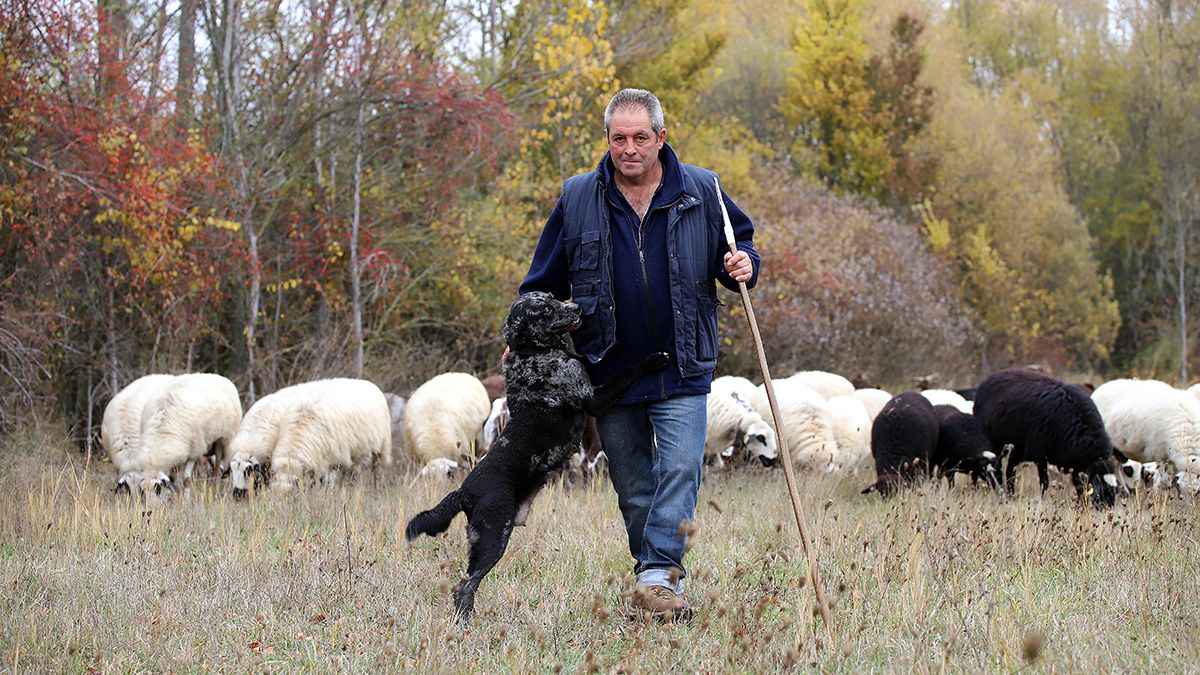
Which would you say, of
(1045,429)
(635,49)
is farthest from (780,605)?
(635,49)

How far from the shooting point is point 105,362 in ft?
44.5

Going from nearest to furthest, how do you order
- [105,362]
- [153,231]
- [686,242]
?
1. [686,242]
2. [153,231]
3. [105,362]

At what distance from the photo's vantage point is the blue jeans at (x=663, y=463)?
17.8 feet

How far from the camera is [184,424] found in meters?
11.0

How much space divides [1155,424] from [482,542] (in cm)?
727

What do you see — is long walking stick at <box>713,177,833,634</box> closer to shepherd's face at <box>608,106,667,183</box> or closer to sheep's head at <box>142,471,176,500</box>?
shepherd's face at <box>608,106,667,183</box>

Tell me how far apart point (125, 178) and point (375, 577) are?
7.32 m

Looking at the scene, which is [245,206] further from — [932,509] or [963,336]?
[963,336]

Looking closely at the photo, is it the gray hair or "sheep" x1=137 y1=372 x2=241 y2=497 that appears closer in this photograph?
the gray hair

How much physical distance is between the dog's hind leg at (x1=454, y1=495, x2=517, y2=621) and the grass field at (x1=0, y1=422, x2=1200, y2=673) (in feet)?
0.45

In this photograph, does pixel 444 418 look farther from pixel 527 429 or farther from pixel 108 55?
pixel 527 429

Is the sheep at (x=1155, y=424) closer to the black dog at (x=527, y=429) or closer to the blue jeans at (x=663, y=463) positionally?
the blue jeans at (x=663, y=463)

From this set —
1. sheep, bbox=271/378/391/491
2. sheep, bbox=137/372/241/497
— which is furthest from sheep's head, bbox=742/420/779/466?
sheep, bbox=137/372/241/497

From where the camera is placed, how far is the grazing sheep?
10.3m
